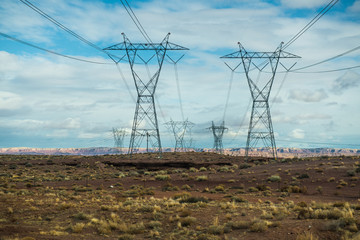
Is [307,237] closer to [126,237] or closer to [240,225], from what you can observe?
[240,225]

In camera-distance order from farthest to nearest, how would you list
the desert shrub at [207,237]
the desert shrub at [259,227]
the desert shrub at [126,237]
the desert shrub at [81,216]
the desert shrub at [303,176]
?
the desert shrub at [303,176] < the desert shrub at [81,216] < the desert shrub at [259,227] < the desert shrub at [126,237] < the desert shrub at [207,237]

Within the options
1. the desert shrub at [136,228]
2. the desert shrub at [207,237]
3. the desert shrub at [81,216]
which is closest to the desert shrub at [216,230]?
the desert shrub at [207,237]

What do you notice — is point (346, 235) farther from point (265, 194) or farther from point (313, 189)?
point (313, 189)

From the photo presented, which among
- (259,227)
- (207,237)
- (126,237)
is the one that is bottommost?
(126,237)

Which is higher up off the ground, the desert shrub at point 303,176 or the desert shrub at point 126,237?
the desert shrub at point 303,176

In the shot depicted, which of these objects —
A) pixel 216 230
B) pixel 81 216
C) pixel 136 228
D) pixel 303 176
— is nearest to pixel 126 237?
pixel 136 228

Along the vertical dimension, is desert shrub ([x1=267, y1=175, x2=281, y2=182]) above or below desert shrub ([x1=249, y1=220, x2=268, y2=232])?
above

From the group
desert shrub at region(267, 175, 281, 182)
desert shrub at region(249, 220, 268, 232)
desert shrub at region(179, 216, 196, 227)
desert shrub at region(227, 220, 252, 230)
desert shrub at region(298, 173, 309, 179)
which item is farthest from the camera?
desert shrub at region(298, 173, 309, 179)

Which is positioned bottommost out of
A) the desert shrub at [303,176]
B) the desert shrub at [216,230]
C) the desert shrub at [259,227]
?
the desert shrub at [216,230]

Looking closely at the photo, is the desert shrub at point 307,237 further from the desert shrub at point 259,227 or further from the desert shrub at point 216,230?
the desert shrub at point 216,230

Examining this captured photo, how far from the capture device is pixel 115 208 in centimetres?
2705

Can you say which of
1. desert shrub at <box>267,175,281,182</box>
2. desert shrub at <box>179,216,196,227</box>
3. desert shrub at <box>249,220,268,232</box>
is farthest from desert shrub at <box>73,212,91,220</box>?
desert shrub at <box>267,175,281,182</box>

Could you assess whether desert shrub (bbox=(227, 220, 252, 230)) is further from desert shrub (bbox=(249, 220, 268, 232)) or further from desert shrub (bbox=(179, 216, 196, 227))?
desert shrub (bbox=(179, 216, 196, 227))

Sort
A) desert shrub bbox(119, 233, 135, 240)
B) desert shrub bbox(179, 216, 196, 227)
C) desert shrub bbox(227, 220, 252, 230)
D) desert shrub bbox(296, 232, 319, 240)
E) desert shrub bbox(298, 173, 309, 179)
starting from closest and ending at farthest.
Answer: desert shrub bbox(296, 232, 319, 240) → desert shrub bbox(119, 233, 135, 240) → desert shrub bbox(227, 220, 252, 230) → desert shrub bbox(179, 216, 196, 227) → desert shrub bbox(298, 173, 309, 179)
